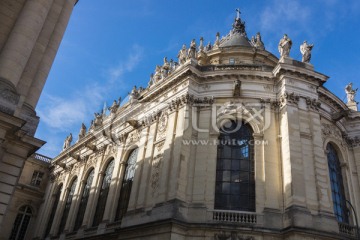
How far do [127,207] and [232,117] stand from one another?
340 inches

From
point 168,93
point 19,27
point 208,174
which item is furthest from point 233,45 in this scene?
point 19,27

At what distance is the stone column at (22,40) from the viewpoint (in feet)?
39.4

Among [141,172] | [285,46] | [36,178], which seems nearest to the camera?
[141,172]

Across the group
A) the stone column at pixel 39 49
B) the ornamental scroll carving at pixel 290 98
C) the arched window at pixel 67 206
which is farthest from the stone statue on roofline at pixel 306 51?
the arched window at pixel 67 206

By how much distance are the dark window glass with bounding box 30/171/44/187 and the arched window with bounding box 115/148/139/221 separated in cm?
1614

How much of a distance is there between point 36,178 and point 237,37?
81.6 ft

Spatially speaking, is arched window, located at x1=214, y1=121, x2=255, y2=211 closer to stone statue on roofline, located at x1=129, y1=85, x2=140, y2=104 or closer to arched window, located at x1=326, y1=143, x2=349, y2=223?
arched window, located at x1=326, y1=143, x2=349, y2=223

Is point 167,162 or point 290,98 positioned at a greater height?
point 290,98

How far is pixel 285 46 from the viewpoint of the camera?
2245cm

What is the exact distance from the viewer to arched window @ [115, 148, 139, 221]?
23.1 metres

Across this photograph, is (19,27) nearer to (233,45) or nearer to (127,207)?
(127,207)

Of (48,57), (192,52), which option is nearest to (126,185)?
(192,52)

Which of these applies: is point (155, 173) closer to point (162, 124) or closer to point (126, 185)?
point (162, 124)

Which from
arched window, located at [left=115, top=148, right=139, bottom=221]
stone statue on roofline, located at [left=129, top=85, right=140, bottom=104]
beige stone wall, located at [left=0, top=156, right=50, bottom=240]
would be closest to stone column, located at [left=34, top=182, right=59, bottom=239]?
beige stone wall, located at [left=0, top=156, right=50, bottom=240]
